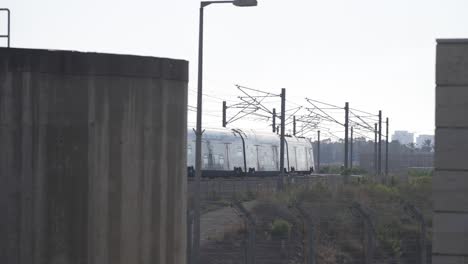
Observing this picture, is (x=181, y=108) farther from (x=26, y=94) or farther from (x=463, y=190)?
(x=463, y=190)

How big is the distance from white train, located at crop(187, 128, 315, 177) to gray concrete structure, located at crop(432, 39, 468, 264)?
35.0m

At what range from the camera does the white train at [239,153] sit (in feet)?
157

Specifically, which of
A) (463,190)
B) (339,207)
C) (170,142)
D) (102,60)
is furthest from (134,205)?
(339,207)

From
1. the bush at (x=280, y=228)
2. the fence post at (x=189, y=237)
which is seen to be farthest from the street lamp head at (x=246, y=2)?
the bush at (x=280, y=228)

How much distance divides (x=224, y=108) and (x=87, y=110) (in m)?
47.5

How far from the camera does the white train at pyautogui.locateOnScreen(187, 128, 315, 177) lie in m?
48.0

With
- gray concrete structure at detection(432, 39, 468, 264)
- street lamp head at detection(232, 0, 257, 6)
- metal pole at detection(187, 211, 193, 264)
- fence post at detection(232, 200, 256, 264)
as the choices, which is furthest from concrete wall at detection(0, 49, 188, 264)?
street lamp head at detection(232, 0, 257, 6)

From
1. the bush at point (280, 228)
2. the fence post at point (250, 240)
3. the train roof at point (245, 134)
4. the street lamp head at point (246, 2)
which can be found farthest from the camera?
the train roof at point (245, 134)

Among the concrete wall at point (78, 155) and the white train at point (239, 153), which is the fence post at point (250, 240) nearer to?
the concrete wall at point (78, 155)

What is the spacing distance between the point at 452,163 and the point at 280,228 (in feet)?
66.0

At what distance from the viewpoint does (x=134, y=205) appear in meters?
10.2

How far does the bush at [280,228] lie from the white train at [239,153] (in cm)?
1496

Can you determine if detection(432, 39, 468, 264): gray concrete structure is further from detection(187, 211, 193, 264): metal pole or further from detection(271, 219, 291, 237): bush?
detection(271, 219, 291, 237): bush

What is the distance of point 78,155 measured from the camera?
988cm
